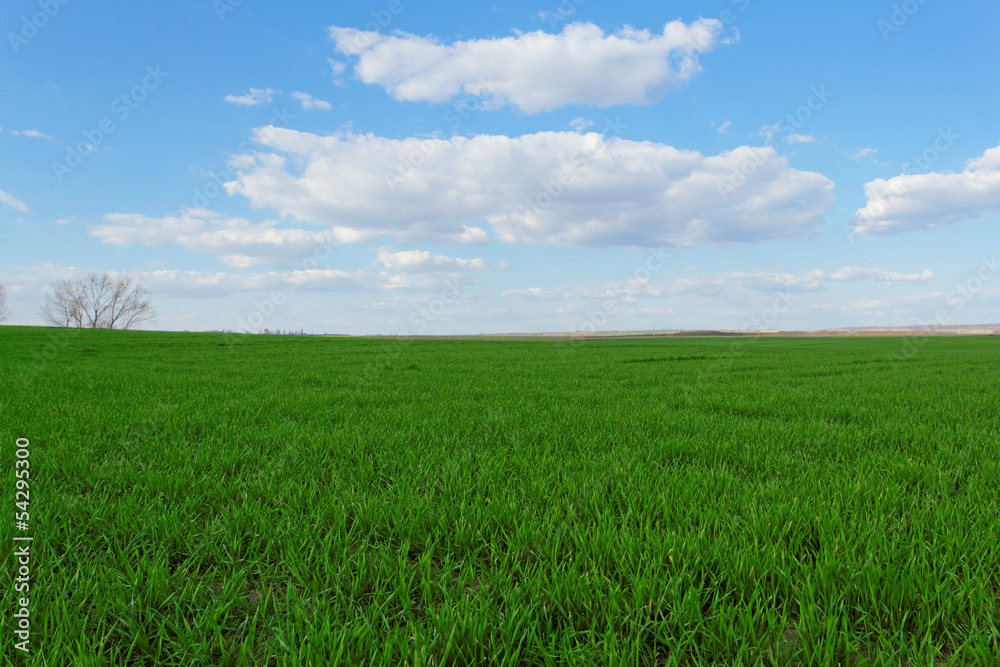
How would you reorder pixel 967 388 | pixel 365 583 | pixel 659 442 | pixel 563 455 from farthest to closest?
pixel 967 388, pixel 659 442, pixel 563 455, pixel 365 583

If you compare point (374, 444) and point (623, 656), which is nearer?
point (623, 656)

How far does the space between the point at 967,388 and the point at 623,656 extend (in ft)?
37.8

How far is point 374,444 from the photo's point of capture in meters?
4.78

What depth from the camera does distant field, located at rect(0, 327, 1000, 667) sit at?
189cm

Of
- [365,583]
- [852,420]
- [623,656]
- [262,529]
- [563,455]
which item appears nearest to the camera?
[623,656]

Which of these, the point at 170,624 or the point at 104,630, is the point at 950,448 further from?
the point at 104,630

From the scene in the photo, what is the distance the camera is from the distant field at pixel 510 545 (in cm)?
189

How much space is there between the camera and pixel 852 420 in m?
6.23

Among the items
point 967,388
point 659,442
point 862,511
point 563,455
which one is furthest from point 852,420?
point 967,388

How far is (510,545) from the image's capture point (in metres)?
2.57

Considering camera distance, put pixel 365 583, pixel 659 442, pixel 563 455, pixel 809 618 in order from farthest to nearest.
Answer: pixel 659 442, pixel 563 455, pixel 365 583, pixel 809 618

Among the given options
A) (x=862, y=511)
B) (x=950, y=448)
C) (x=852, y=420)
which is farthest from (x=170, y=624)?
(x=852, y=420)

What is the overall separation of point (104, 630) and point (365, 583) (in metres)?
1.09

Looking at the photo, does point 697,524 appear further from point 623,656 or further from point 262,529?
point 262,529
